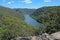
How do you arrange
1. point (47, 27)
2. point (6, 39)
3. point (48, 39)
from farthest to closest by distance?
point (47, 27) < point (6, 39) < point (48, 39)

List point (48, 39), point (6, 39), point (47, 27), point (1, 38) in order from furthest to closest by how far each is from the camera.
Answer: point (47, 27)
point (1, 38)
point (6, 39)
point (48, 39)

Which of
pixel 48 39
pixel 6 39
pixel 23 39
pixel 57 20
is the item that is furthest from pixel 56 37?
pixel 57 20

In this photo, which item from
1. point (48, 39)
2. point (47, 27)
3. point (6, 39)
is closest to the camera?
point (48, 39)

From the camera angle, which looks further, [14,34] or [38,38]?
[14,34]

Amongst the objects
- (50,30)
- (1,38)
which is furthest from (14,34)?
(50,30)

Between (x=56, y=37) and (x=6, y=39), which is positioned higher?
(x=56, y=37)

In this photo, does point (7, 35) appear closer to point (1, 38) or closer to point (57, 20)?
point (1, 38)

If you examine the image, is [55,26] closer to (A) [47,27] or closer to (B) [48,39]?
(A) [47,27]

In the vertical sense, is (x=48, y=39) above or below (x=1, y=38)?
above

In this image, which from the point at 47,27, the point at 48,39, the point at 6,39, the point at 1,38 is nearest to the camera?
the point at 48,39
